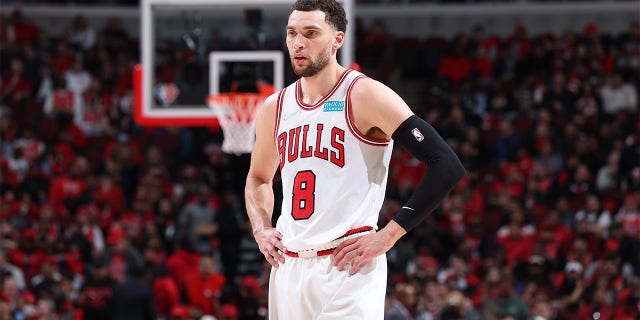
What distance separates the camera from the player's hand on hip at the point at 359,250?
14.5 feet

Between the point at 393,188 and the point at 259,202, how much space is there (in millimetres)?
11370

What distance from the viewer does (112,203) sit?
16.1 metres

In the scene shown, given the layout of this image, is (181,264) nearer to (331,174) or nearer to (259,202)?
(259,202)

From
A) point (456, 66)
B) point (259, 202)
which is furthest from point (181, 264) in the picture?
point (259, 202)

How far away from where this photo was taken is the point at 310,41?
4555mm

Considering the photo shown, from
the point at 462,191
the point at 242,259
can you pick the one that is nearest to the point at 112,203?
the point at 242,259

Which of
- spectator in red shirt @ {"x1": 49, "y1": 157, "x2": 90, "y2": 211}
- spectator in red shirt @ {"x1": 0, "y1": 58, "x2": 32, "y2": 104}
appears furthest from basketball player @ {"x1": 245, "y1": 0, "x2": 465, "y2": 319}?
spectator in red shirt @ {"x1": 0, "y1": 58, "x2": 32, "y2": 104}

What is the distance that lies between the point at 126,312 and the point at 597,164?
799 cm

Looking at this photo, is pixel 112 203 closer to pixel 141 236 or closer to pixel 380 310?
pixel 141 236

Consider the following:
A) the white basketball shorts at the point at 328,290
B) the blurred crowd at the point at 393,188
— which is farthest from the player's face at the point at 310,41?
the blurred crowd at the point at 393,188

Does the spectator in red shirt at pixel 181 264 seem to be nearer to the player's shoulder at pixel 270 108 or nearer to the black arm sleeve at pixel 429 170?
the player's shoulder at pixel 270 108

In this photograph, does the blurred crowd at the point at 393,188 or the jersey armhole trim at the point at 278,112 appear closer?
→ the jersey armhole trim at the point at 278,112

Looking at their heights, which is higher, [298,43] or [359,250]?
[298,43]

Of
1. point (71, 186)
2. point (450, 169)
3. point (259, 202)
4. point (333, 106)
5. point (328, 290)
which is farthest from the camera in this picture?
point (71, 186)
